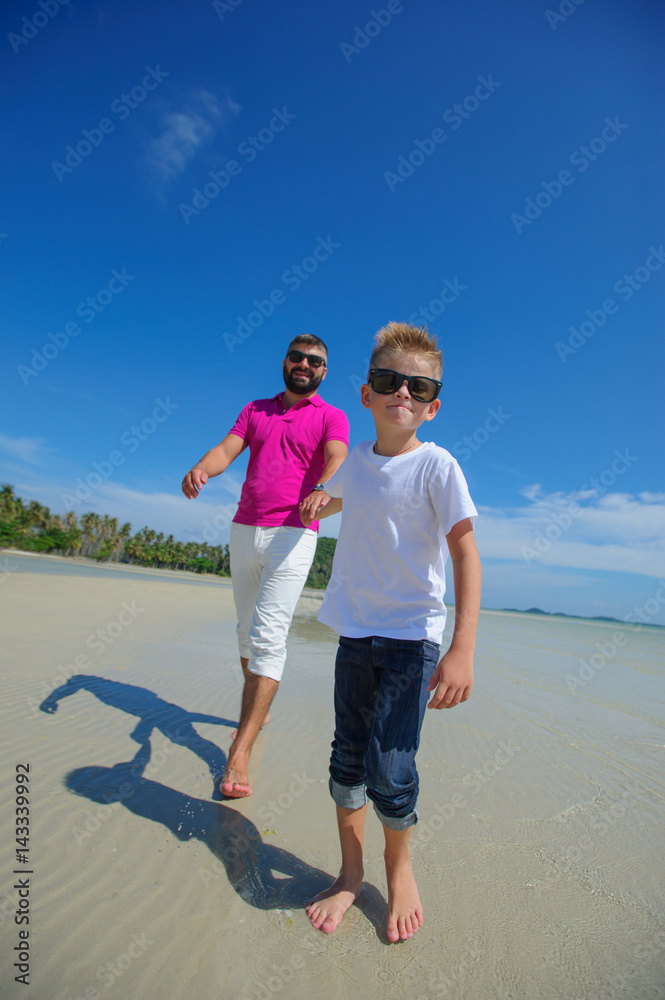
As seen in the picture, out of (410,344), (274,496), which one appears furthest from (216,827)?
(410,344)

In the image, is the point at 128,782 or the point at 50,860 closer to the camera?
the point at 50,860

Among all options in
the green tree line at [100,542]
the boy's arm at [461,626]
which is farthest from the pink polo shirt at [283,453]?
the green tree line at [100,542]

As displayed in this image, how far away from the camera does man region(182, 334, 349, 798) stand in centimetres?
304

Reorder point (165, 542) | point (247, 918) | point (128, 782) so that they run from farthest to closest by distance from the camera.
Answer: point (165, 542) < point (128, 782) < point (247, 918)

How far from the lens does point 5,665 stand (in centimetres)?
455

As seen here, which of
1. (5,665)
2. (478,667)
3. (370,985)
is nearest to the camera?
(370,985)

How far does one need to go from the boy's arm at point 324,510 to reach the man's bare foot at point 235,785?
143 cm

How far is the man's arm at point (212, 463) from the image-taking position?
3.01 meters

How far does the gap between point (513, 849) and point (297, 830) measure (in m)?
1.03

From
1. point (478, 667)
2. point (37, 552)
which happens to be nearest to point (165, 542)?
point (37, 552)

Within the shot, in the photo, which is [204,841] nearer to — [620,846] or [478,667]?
[620,846]

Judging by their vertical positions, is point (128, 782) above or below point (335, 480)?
below

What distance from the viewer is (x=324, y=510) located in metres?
2.50

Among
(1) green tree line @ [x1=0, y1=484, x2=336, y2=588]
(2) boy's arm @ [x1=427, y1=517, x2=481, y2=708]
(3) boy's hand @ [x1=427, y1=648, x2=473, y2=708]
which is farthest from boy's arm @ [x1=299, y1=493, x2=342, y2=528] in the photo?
(1) green tree line @ [x1=0, y1=484, x2=336, y2=588]
